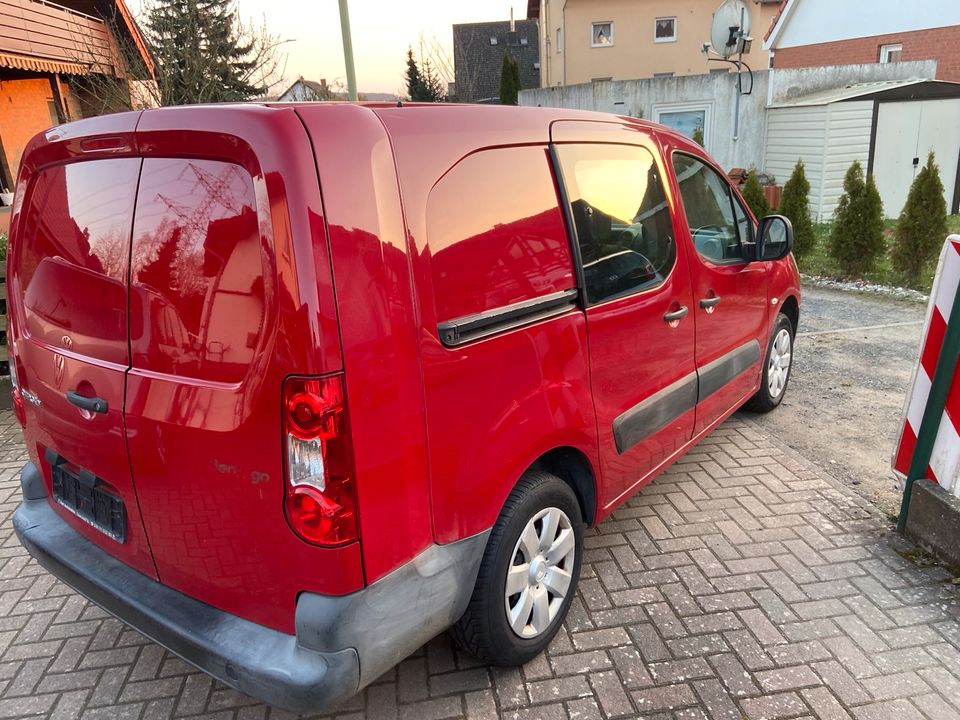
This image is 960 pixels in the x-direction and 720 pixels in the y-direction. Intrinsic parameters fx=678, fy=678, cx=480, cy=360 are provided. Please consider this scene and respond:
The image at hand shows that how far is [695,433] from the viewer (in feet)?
11.9

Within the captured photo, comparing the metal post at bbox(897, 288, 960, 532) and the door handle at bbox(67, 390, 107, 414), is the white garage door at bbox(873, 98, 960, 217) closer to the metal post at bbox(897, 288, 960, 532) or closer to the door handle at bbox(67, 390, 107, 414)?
the metal post at bbox(897, 288, 960, 532)

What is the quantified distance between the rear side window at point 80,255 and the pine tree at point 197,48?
919 cm

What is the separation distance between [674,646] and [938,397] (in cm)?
176

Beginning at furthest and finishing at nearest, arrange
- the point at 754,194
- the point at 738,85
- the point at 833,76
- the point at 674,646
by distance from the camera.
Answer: the point at 833,76 → the point at 738,85 → the point at 754,194 → the point at 674,646

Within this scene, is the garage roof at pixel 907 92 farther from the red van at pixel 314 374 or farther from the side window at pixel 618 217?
the red van at pixel 314 374

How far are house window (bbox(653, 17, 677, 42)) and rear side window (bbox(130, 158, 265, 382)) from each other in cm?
3357

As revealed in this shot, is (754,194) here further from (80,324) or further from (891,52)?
(891,52)

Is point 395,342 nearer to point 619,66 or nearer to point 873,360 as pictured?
point 873,360

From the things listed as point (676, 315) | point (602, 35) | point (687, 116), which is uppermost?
point (602, 35)

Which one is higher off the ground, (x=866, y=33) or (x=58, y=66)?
(x=866, y=33)

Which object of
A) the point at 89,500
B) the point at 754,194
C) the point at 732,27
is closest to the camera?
the point at 89,500

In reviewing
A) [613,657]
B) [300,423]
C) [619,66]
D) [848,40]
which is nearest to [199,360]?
[300,423]

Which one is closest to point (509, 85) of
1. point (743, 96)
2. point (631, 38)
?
point (631, 38)

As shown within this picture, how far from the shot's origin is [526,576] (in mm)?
2443
